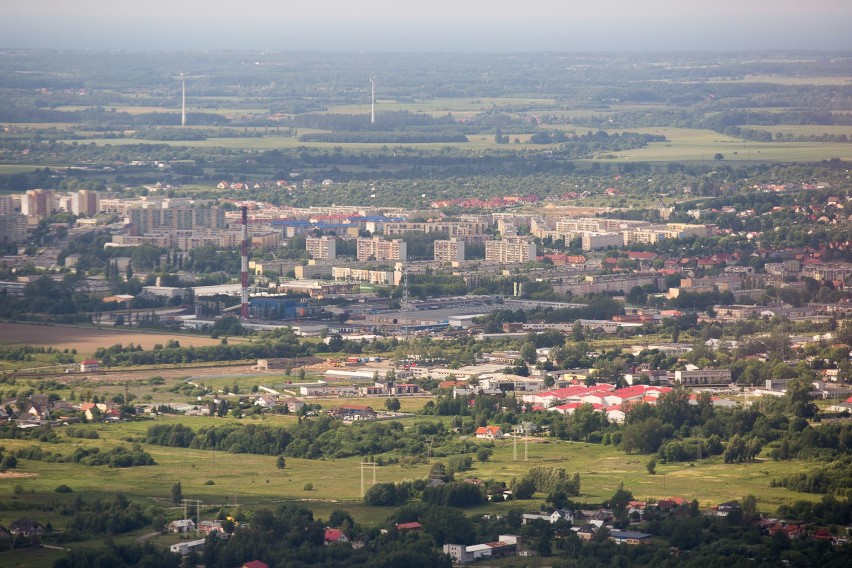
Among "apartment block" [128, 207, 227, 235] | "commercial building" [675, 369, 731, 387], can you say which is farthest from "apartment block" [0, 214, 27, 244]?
"commercial building" [675, 369, 731, 387]

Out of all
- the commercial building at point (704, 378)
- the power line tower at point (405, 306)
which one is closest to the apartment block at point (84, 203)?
the power line tower at point (405, 306)

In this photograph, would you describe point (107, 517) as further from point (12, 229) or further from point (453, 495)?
point (12, 229)

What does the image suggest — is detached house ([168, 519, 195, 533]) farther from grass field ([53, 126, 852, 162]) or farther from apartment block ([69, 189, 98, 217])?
grass field ([53, 126, 852, 162])

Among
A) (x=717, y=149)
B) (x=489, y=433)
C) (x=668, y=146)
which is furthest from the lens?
(x=668, y=146)

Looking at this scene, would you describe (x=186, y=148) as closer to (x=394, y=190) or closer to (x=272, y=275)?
(x=394, y=190)

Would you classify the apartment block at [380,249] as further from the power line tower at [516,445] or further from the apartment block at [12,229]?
the power line tower at [516,445]

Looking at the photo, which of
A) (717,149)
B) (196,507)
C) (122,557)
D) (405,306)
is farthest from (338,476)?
(717,149)

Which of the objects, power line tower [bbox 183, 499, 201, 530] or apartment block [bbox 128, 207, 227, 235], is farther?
apartment block [bbox 128, 207, 227, 235]

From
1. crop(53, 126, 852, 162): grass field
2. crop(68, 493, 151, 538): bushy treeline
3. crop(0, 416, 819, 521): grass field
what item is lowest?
crop(53, 126, 852, 162): grass field

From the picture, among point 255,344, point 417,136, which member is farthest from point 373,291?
point 417,136
